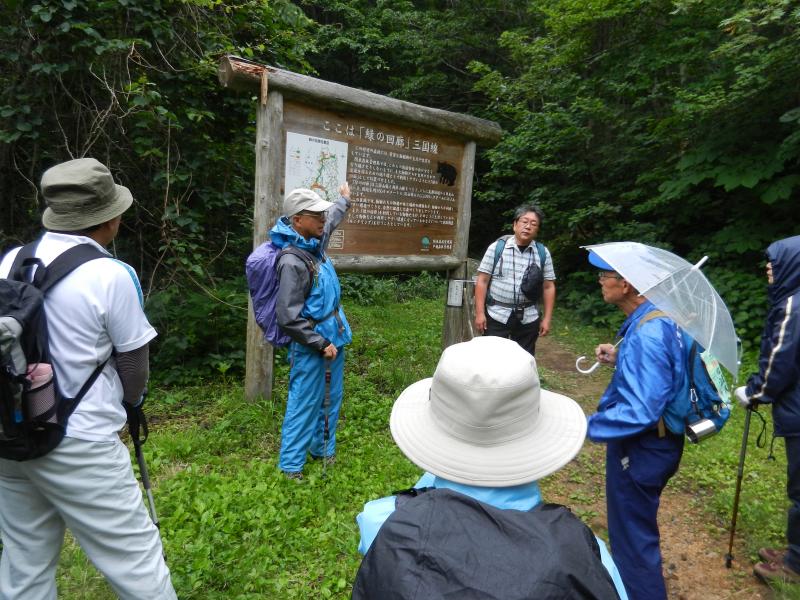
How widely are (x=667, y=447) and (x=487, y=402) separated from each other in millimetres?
1471

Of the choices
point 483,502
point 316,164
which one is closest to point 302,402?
point 316,164

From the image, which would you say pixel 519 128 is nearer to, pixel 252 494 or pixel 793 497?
pixel 793 497

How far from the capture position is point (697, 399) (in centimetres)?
224

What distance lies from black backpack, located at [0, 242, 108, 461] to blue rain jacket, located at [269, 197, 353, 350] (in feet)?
4.74

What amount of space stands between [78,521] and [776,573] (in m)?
3.50

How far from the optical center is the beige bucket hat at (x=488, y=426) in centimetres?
129

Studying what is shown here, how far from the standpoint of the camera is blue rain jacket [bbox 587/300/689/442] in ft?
7.02

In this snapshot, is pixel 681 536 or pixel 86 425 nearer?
pixel 86 425

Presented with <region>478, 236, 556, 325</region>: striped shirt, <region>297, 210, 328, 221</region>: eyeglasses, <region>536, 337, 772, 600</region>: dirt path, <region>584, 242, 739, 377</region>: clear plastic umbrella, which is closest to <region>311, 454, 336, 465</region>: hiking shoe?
<region>536, 337, 772, 600</region>: dirt path

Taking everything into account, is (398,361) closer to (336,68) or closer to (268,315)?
(268,315)

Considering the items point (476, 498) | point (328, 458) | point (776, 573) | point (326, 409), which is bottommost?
point (328, 458)

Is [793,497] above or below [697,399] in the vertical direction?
below

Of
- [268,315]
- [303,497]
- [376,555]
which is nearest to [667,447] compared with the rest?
[376,555]

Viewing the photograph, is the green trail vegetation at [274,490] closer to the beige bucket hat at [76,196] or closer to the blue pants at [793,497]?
the blue pants at [793,497]
